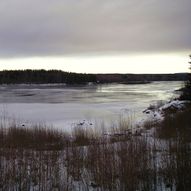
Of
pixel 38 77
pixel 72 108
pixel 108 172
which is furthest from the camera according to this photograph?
pixel 38 77

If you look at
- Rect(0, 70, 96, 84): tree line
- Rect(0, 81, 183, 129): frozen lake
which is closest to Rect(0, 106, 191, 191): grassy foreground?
Rect(0, 81, 183, 129): frozen lake

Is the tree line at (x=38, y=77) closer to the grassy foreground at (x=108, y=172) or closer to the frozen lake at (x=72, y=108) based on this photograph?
the frozen lake at (x=72, y=108)

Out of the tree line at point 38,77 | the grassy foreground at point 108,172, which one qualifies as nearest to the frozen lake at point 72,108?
the grassy foreground at point 108,172

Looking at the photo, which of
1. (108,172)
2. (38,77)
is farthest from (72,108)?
(38,77)

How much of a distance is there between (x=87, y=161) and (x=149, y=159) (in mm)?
1332

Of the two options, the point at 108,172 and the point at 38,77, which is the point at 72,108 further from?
the point at 38,77

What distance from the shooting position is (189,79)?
95.0ft

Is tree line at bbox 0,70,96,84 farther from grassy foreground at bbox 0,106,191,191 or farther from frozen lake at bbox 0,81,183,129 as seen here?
grassy foreground at bbox 0,106,191,191

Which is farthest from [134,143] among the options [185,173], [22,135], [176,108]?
[176,108]

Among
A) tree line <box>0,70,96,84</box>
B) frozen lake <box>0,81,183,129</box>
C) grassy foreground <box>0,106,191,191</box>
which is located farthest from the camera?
tree line <box>0,70,96,84</box>

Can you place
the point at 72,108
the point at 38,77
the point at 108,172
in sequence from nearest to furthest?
the point at 108,172 < the point at 72,108 < the point at 38,77

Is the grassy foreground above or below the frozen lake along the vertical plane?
above

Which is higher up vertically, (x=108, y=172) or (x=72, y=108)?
(x=108, y=172)

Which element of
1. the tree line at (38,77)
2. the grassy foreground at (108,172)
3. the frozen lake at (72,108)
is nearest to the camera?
the grassy foreground at (108,172)
